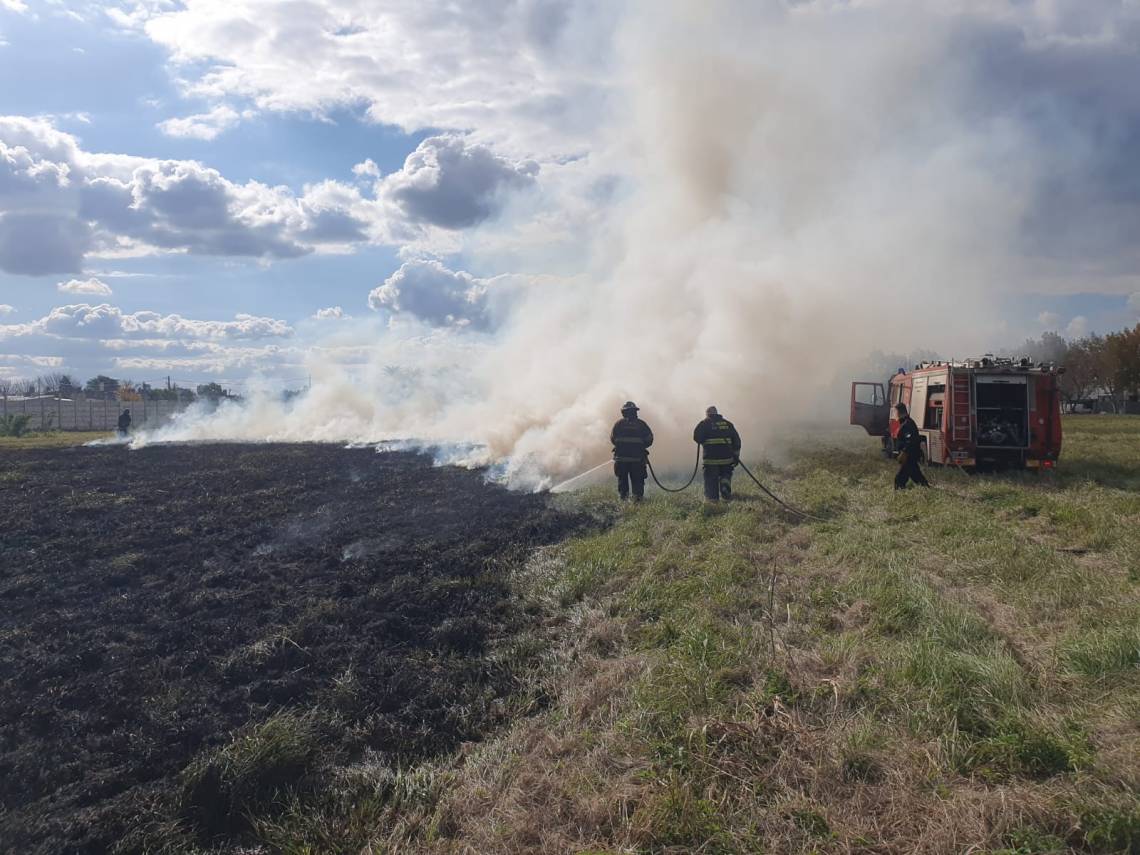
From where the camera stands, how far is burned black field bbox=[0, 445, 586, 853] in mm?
4613

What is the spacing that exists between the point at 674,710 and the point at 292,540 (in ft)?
31.0

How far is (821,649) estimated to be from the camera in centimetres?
602

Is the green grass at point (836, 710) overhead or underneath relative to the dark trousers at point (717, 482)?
underneath

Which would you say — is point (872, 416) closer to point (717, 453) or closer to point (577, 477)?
point (577, 477)

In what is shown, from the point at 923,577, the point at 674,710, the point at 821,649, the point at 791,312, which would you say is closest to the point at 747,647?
the point at 821,649

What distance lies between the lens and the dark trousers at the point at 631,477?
1491 centimetres

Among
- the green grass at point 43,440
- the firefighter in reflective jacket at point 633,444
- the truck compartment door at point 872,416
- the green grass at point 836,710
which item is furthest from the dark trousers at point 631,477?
the green grass at point 43,440

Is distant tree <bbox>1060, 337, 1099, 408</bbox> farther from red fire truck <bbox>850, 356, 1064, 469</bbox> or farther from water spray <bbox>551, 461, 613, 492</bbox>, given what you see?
water spray <bbox>551, 461, 613, 492</bbox>

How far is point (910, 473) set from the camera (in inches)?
573

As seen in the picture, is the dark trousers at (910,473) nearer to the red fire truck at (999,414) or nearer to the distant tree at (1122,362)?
the red fire truck at (999,414)

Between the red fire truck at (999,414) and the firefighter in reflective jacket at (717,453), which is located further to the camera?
the red fire truck at (999,414)

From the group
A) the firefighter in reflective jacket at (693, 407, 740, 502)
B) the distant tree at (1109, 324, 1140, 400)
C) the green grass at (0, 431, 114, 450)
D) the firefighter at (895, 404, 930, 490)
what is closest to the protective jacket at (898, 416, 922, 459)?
the firefighter at (895, 404, 930, 490)

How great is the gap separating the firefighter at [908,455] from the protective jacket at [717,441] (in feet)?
10.2

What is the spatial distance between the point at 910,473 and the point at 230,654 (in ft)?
40.0
